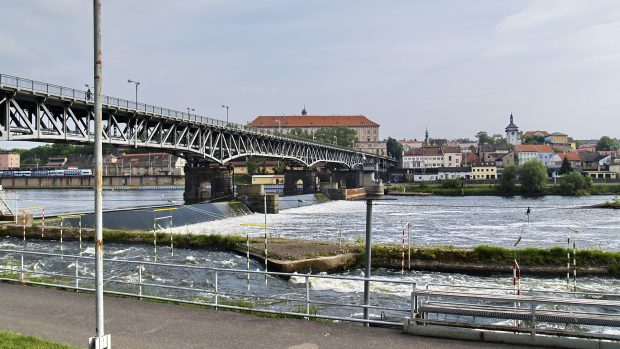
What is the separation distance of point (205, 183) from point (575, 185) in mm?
83487

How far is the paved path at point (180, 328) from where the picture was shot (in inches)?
433

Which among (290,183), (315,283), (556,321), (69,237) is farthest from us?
(290,183)

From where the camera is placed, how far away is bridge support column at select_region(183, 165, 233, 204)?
78.8 meters

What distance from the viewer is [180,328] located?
12266mm

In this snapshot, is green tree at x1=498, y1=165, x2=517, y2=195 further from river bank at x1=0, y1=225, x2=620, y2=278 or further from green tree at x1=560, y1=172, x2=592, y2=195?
river bank at x1=0, y1=225, x2=620, y2=278

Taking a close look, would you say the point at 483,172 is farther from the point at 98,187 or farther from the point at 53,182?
the point at 98,187

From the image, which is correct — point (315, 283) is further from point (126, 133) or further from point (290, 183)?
point (290, 183)

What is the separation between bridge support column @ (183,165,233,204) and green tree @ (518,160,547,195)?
74614 mm

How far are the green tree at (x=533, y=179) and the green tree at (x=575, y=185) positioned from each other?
4.33 metres

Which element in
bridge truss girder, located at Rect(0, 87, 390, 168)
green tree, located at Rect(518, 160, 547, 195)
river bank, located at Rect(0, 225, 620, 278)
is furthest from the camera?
green tree, located at Rect(518, 160, 547, 195)

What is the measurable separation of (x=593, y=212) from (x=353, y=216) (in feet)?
114

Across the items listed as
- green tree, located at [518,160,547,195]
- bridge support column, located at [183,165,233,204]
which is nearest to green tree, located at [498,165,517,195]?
green tree, located at [518,160,547,195]

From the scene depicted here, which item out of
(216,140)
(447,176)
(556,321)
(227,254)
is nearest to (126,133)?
(216,140)

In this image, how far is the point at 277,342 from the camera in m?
11.2
